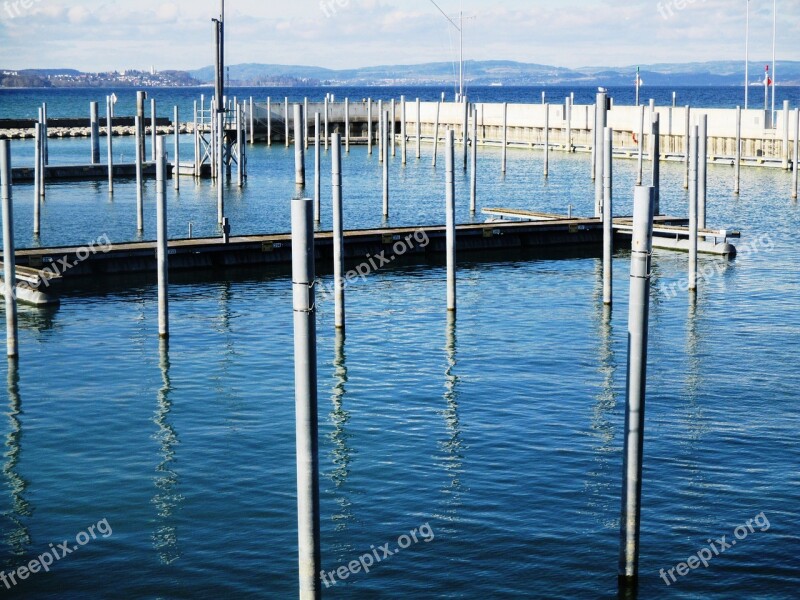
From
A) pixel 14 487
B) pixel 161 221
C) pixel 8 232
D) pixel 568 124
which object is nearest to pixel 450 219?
pixel 161 221

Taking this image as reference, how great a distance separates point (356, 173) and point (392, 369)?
54303 mm

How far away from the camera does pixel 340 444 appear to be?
23266 millimetres

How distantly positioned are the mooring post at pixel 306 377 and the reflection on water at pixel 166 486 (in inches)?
196

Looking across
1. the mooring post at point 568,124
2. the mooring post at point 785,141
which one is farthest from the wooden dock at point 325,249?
the mooring post at point 568,124

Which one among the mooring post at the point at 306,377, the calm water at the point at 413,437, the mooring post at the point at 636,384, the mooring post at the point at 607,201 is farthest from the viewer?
the mooring post at the point at 607,201

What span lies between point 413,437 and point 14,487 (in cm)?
714

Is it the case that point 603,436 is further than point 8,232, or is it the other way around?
point 8,232

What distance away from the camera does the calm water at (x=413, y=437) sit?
17.6m

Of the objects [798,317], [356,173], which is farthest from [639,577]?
[356,173]

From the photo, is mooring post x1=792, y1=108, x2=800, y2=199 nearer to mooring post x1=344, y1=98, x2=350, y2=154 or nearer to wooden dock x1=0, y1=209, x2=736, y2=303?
wooden dock x1=0, y1=209, x2=736, y2=303

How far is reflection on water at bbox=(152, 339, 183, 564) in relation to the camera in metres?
18.3

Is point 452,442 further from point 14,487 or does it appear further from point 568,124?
point 568,124

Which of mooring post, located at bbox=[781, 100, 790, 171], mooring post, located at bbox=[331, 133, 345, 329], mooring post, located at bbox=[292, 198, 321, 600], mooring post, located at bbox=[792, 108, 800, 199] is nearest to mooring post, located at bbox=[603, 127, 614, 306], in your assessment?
mooring post, located at bbox=[331, 133, 345, 329]

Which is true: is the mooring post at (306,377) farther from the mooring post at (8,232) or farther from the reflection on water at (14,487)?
the mooring post at (8,232)
